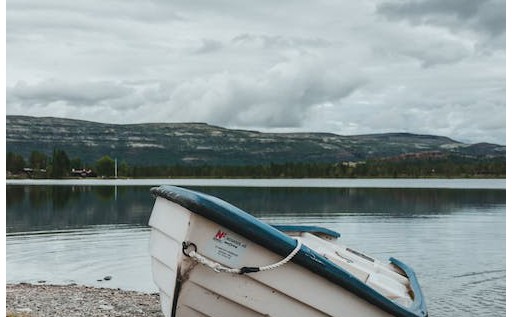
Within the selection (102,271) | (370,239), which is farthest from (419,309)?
(370,239)

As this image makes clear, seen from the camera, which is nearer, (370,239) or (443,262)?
(443,262)

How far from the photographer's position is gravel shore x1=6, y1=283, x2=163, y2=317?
45.3ft

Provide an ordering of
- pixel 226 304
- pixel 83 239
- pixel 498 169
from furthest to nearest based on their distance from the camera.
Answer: pixel 498 169 < pixel 83 239 < pixel 226 304

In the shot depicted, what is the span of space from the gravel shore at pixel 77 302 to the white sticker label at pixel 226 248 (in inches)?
203

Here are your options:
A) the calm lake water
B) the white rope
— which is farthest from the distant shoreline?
the white rope

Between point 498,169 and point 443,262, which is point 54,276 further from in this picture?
point 498,169

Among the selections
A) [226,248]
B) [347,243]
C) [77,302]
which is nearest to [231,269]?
[226,248]

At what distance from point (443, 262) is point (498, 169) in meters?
175

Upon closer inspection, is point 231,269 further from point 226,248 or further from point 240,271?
point 226,248

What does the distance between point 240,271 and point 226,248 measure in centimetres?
35

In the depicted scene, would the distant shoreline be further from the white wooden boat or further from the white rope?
the white rope

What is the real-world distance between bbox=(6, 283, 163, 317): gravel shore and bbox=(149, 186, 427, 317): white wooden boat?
451cm

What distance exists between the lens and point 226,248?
9086 mm

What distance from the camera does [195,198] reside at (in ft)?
28.8
